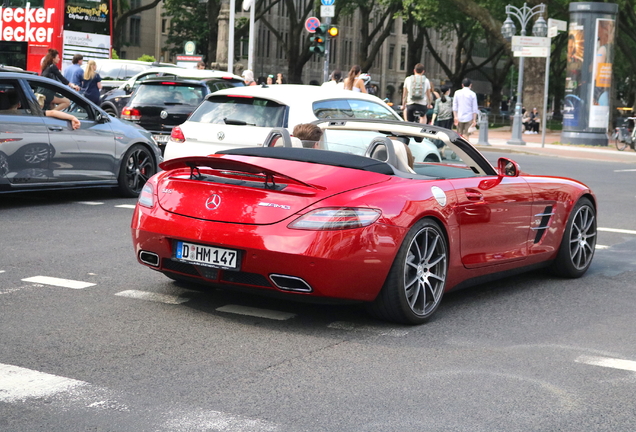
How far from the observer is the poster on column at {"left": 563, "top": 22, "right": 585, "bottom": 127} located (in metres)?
31.5

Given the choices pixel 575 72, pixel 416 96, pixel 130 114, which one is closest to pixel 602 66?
pixel 575 72

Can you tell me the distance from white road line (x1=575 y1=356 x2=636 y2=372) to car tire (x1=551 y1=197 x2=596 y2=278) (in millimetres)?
2568

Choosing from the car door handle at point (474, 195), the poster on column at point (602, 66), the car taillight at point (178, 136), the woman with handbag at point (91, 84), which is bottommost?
the car door handle at point (474, 195)

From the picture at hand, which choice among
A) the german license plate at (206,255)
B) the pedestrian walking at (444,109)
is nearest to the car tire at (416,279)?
the german license plate at (206,255)

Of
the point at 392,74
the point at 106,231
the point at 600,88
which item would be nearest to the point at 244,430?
the point at 106,231

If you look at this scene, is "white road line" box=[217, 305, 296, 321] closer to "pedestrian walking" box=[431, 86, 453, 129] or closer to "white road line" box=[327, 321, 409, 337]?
"white road line" box=[327, 321, 409, 337]

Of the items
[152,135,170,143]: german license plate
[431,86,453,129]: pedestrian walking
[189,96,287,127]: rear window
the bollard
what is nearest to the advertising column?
the bollard

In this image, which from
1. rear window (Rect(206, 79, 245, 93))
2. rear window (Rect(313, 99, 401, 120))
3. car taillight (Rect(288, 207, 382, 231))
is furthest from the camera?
rear window (Rect(206, 79, 245, 93))

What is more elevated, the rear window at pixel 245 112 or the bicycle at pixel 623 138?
the rear window at pixel 245 112

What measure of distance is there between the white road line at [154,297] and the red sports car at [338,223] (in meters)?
0.31

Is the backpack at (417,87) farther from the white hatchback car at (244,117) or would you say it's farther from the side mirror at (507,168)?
the side mirror at (507,168)

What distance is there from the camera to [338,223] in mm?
5691

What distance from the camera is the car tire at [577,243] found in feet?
26.2

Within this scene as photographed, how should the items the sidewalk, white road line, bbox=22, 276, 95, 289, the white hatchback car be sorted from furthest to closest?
1. the sidewalk
2. the white hatchback car
3. white road line, bbox=22, 276, 95, 289
